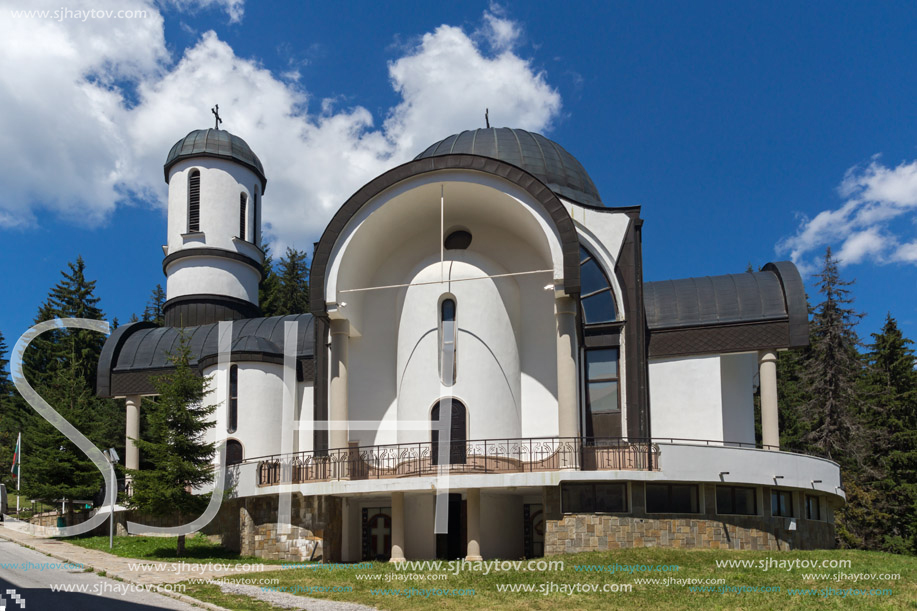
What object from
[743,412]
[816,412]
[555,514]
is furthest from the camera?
[816,412]

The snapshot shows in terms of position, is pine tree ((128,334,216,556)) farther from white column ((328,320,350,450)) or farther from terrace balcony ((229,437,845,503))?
white column ((328,320,350,450))

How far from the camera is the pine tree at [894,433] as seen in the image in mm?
31922

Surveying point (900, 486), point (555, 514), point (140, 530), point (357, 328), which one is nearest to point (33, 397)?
point (140, 530)

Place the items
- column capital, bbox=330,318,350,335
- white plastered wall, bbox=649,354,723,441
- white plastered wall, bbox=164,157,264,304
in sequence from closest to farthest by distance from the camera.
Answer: column capital, bbox=330,318,350,335
white plastered wall, bbox=649,354,723,441
white plastered wall, bbox=164,157,264,304

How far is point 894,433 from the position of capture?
107ft

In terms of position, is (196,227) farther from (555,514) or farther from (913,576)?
(913,576)

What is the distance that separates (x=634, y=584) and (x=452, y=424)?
7.52 m

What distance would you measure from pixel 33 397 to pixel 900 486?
29.9 meters

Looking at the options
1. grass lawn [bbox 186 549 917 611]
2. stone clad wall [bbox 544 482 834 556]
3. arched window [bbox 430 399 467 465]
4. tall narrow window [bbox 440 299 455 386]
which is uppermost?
tall narrow window [bbox 440 299 455 386]

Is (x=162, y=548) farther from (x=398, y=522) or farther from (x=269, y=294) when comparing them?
(x=269, y=294)

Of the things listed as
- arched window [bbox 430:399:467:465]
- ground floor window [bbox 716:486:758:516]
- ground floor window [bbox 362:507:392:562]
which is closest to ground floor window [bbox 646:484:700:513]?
ground floor window [bbox 716:486:758:516]

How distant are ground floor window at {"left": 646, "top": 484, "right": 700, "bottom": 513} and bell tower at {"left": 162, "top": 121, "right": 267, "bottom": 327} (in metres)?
18.5

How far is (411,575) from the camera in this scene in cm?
1611

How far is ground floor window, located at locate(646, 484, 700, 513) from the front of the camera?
18.6m
